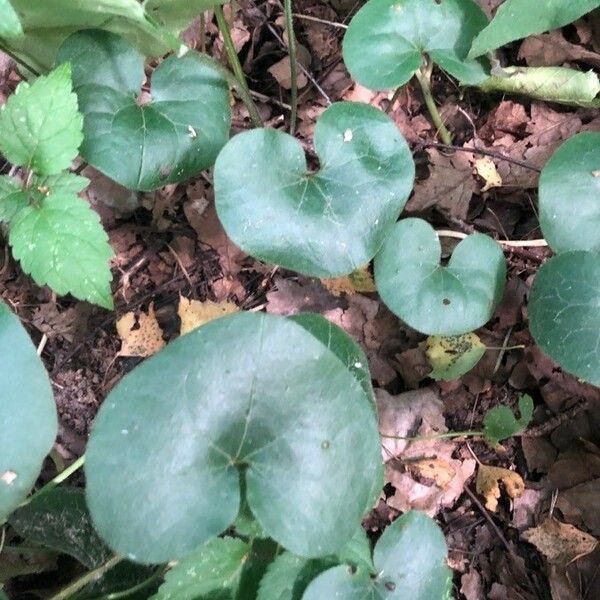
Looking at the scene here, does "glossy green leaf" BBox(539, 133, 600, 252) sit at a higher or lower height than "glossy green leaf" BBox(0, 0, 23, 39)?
lower

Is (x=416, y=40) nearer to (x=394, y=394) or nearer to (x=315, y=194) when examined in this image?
(x=315, y=194)

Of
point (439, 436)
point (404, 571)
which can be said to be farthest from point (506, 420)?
point (404, 571)

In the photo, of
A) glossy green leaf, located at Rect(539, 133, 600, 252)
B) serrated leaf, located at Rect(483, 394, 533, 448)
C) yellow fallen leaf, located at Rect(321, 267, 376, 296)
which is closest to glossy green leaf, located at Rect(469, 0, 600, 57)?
glossy green leaf, located at Rect(539, 133, 600, 252)

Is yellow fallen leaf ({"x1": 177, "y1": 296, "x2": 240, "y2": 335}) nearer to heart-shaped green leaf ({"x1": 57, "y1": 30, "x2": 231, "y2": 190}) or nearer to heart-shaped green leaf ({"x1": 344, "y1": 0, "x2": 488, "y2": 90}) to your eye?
heart-shaped green leaf ({"x1": 57, "y1": 30, "x2": 231, "y2": 190})

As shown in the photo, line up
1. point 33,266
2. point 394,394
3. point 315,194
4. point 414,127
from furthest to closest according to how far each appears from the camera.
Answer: point 414,127
point 394,394
point 315,194
point 33,266

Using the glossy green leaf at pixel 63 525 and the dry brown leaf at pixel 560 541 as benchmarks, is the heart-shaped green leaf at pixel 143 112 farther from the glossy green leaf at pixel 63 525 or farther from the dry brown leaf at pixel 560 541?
the dry brown leaf at pixel 560 541

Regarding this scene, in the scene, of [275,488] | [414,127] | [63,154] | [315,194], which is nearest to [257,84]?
[414,127]

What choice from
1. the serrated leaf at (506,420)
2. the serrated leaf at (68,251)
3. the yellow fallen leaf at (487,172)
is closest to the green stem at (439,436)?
the serrated leaf at (506,420)
